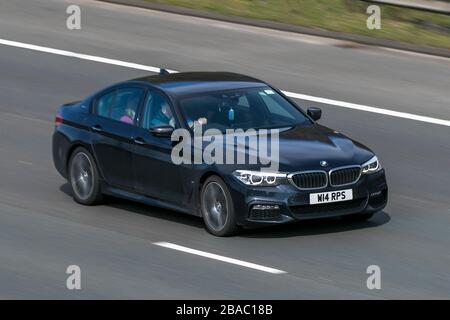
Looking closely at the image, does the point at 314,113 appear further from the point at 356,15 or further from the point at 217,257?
the point at 356,15

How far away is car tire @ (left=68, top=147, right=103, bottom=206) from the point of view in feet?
51.8

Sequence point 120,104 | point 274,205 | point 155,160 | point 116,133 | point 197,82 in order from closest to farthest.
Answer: point 274,205, point 155,160, point 116,133, point 197,82, point 120,104

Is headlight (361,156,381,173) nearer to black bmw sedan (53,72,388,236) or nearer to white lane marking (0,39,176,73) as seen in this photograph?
black bmw sedan (53,72,388,236)

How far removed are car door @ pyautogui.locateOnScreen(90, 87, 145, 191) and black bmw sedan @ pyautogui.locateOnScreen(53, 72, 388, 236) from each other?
0.04ft

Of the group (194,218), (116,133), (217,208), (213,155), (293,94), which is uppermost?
(213,155)

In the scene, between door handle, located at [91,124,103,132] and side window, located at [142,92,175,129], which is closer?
side window, located at [142,92,175,129]

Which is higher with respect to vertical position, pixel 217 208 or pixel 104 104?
pixel 104 104

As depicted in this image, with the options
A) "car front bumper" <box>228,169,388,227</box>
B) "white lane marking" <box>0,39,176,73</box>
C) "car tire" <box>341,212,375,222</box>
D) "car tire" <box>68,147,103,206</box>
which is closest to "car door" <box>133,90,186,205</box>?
"car tire" <box>68,147,103,206</box>

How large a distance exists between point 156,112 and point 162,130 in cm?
68

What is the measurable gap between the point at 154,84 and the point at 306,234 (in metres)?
2.62

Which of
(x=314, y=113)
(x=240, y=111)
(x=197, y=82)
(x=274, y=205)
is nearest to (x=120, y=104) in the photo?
(x=197, y=82)

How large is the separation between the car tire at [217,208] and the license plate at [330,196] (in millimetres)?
821

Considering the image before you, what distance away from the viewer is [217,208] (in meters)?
14.1

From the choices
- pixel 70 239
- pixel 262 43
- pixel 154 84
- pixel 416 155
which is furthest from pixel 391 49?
pixel 70 239
